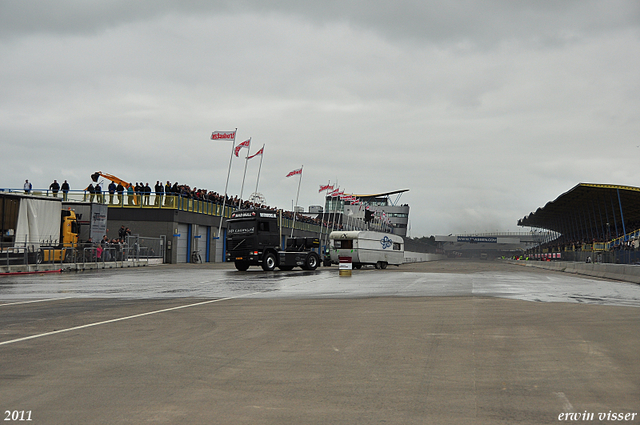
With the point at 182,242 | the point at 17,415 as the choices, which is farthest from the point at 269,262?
the point at 17,415

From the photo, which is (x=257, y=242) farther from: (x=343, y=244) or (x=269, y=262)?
(x=343, y=244)

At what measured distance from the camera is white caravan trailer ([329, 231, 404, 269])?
140ft

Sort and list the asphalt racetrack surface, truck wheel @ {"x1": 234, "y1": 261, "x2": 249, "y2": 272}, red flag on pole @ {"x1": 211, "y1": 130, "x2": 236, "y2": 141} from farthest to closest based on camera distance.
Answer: red flag on pole @ {"x1": 211, "y1": 130, "x2": 236, "y2": 141} < truck wheel @ {"x1": 234, "y1": 261, "x2": 249, "y2": 272} < the asphalt racetrack surface

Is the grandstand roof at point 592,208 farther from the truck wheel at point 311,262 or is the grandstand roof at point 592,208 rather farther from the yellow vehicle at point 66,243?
the yellow vehicle at point 66,243

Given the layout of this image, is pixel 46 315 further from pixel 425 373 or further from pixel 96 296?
pixel 425 373

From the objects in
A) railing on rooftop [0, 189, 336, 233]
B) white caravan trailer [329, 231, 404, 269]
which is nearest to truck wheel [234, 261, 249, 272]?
white caravan trailer [329, 231, 404, 269]

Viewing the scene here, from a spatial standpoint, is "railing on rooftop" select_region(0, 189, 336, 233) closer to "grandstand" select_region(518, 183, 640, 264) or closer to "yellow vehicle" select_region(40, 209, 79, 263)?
"yellow vehicle" select_region(40, 209, 79, 263)

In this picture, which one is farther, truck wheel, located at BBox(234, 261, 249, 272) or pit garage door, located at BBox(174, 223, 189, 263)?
pit garage door, located at BBox(174, 223, 189, 263)

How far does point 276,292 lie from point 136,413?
13264 millimetres

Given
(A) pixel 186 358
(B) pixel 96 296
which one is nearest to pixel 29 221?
(B) pixel 96 296

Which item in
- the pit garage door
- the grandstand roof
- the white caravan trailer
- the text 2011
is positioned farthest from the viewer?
the grandstand roof

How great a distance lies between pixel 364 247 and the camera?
43.3 meters

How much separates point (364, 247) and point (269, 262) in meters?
9.99

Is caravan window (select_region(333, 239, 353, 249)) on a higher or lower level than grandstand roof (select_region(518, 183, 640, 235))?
lower
